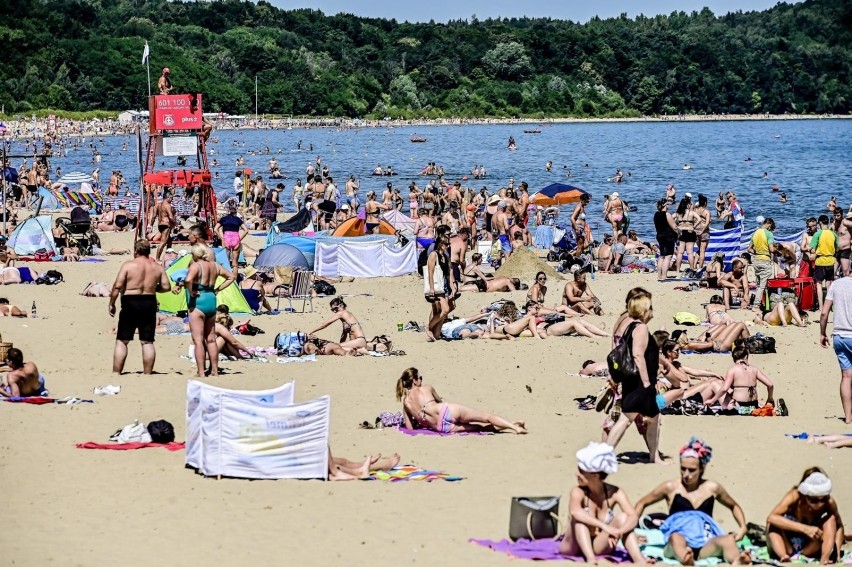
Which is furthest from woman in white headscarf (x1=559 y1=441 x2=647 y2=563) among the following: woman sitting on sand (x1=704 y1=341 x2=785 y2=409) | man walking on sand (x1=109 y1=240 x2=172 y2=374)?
man walking on sand (x1=109 y1=240 x2=172 y2=374)

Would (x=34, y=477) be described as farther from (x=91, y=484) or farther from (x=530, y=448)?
(x=530, y=448)

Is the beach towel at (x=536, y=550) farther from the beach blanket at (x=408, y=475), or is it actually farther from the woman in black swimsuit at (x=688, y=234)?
the woman in black swimsuit at (x=688, y=234)

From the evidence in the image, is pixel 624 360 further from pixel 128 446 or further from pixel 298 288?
pixel 298 288

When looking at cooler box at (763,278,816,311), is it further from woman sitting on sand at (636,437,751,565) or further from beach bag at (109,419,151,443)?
woman sitting on sand at (636,437,751,565)

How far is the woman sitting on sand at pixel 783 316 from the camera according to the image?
15617 mm

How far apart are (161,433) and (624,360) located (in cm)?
334

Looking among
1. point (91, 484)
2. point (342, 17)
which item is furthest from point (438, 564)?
point (342, 17)

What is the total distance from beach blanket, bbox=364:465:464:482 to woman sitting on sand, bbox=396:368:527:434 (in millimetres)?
1185

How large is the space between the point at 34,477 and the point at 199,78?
121m

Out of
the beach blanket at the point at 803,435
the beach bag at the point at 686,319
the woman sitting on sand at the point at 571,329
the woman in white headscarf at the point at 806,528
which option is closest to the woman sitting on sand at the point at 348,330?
the woman sitting on sand at the point at 571,329

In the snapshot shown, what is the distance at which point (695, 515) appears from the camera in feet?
23.7

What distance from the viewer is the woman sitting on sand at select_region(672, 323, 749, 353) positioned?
14.0m

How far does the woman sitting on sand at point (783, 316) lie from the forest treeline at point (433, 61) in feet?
345

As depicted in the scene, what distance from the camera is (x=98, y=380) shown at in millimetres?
11766
